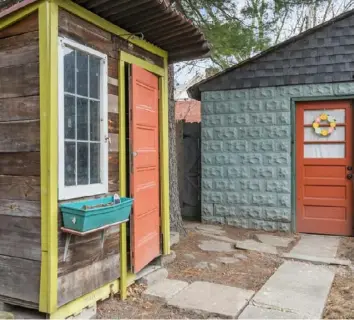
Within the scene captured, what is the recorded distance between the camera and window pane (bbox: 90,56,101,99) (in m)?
3.19

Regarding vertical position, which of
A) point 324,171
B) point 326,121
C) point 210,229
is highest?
point 326,121

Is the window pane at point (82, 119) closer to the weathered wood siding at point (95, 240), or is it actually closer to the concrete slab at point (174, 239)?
the weathered wood siding at point (95, 240)

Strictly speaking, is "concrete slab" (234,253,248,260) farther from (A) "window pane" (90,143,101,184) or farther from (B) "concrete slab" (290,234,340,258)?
(A) "window pane" (90,143,101,184)

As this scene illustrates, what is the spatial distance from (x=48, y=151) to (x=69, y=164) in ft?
0.81

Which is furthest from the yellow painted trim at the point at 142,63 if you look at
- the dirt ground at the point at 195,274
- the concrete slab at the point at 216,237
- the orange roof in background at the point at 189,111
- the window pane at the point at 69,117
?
the orange roof in background at the point at 189,111

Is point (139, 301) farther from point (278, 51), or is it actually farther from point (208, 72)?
point (208, 72)

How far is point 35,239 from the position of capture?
281 cm

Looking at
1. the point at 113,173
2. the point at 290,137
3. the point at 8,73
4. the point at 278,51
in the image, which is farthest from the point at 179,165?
the point at 8,73

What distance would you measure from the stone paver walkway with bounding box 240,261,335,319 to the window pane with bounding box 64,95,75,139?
195 cm

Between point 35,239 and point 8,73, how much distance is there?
4.04 feet

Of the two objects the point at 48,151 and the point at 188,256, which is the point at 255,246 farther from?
the point at 48,151

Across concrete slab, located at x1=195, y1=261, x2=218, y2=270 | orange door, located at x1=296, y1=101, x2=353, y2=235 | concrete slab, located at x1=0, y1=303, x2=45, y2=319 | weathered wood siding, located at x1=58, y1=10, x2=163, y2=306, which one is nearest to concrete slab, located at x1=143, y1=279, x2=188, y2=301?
weathered wood siding, located at x1=58, y1=10, x2=163, y2=306

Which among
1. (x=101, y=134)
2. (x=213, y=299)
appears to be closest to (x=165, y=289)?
(x=213, y=299)

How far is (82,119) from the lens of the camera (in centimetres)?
309
